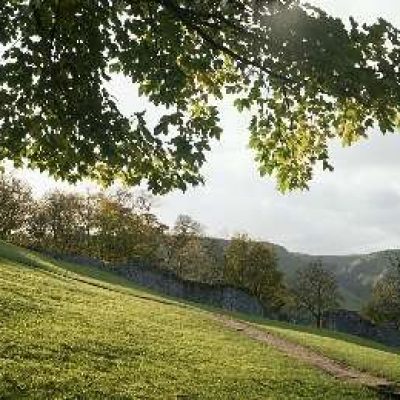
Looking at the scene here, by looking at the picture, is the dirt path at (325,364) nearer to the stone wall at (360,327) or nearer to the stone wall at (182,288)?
the stone wall at (182,288)

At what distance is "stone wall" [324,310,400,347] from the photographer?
5068 inches

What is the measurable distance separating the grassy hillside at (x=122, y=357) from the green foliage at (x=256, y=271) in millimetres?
83090

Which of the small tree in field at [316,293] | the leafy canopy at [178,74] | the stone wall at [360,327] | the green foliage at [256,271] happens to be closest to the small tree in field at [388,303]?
the stone wall at [360,327]

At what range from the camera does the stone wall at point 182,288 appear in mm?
87625

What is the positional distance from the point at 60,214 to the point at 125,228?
1451 cm

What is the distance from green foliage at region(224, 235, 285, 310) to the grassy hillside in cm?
8309

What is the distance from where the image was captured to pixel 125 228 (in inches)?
4688

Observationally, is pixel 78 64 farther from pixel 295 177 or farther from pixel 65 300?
pixel 65 300

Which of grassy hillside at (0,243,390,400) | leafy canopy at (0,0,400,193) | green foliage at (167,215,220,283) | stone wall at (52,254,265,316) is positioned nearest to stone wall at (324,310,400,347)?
green foliage at (167,215,220,283)

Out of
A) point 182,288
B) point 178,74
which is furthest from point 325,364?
point 182,288

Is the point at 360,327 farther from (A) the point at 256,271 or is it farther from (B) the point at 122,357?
(B) the point at 122,357

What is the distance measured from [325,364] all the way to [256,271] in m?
90.2

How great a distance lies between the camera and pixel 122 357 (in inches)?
1000

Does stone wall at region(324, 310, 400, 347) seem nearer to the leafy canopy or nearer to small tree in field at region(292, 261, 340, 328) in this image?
small tree in field at region(292, 261, 340, 328)
